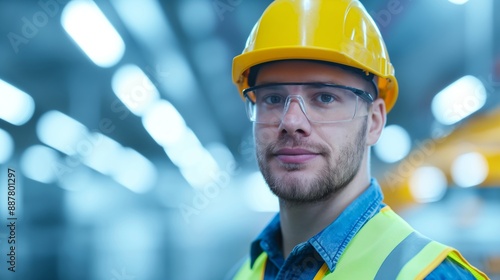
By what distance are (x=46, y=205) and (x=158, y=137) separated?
3187mm

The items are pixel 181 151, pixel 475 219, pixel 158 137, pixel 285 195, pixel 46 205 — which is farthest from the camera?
pixel 181 151

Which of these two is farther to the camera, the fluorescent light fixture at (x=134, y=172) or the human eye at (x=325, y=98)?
the fluorescent light fixture at (x=134, y=172)

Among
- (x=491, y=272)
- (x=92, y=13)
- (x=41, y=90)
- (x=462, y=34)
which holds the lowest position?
(x=491, y=272)

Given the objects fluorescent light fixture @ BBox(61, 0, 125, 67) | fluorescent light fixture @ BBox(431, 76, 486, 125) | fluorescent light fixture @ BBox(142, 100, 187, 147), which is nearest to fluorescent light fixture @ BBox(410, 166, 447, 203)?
fluorescent light fixture @ BBox(431, 76, 486, 125)

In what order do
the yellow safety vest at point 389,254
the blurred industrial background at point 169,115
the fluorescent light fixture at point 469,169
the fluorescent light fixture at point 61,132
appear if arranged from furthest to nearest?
the fluorescent light fixture at point 61,132 → the fluorescent light fixture at point 469,169 → the blurred industrial background at point 169,115 → the yellow safety vest at point 389,254

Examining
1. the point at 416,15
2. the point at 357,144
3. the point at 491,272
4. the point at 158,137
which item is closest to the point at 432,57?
the point at 416,15

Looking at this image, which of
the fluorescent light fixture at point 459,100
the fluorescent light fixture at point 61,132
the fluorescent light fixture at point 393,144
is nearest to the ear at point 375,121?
the fluorescent light fixture at point 459,100

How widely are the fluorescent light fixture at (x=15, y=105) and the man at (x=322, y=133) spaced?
452cm

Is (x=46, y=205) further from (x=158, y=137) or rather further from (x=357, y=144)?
(x=357, y=144)

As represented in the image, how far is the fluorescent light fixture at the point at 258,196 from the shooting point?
18.7m

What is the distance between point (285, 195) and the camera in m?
1.84

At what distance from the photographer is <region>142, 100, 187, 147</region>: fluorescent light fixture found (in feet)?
31.0

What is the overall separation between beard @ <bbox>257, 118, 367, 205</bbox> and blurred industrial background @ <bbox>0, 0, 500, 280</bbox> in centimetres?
286

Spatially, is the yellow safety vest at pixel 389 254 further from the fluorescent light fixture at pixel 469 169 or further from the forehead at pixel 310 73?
the fluorescent light fixture at pixel 469 169
